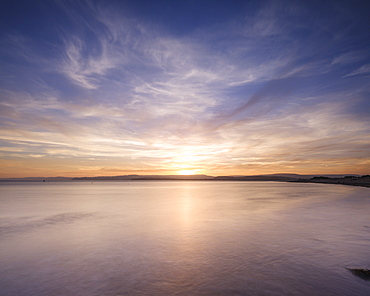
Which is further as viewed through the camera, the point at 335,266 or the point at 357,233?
the point at 357,233

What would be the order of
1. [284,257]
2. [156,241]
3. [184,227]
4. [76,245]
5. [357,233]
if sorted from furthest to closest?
[184,227] < [357,233] < [156,241] < [76,245] < [284,257]

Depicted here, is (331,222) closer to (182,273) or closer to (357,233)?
→ (357,233)

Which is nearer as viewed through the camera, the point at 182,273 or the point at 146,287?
the point at 146,287

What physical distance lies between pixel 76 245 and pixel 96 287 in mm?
6518

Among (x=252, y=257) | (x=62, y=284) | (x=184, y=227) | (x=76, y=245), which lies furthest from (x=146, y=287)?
(x=184, y=227)

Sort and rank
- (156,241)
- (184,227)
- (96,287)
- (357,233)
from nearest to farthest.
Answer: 1. (96,287)
2. (156,241)
3. (357,233)
4. (184,227)

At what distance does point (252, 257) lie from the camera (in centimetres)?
1117

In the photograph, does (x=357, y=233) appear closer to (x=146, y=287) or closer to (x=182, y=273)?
(x=182, y=273)

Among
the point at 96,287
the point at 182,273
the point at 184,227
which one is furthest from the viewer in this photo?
the point at 184,227

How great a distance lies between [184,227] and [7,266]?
11969 mm

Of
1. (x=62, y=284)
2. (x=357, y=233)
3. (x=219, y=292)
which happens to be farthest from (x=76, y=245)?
(x=357, y=233)

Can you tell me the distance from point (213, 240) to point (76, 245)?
8148 millimetres

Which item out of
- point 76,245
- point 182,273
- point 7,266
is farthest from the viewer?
point 76,245

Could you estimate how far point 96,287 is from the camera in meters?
8.17
